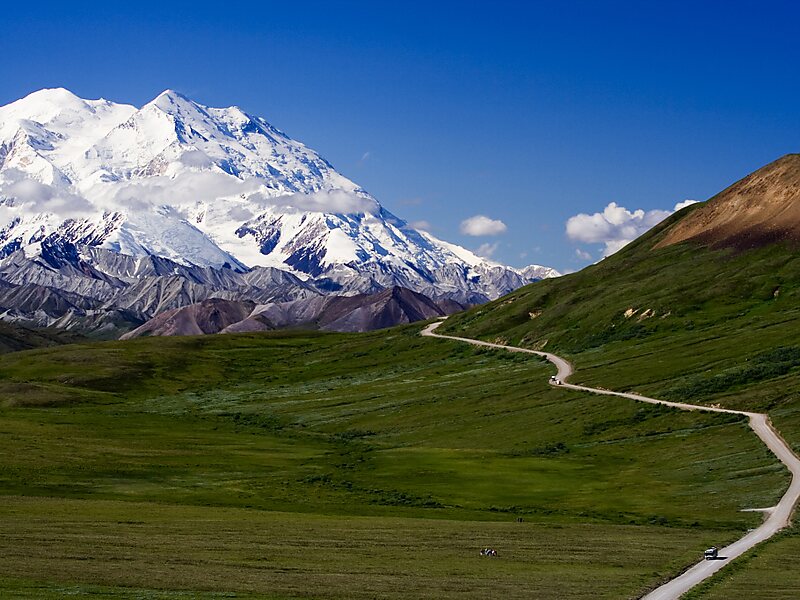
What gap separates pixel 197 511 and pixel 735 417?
7820cm

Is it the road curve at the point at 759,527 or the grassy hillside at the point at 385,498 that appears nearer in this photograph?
the grassy hillside at the point at 385,498

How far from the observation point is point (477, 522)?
94.2m

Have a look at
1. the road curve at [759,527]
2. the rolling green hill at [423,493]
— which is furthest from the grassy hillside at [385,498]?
the road curve at [759,527]

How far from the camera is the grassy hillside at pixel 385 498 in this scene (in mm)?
60656

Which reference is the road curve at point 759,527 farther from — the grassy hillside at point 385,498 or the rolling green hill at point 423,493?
the grassy hillside at point 385,498

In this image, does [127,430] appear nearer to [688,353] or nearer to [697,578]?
[688,353]

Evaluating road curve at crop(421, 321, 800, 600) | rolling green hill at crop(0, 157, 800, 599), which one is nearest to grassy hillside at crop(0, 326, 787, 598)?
rolling green hill at crop(0, 157, 800, 599)

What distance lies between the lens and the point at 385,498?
4466 inches

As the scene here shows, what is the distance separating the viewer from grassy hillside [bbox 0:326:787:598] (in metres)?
60.7

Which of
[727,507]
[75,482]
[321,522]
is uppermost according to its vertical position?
[75,482]

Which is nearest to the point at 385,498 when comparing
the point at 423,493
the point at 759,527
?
the point at 423,493

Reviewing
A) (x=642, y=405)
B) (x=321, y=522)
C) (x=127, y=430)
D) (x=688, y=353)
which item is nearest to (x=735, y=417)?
(x=642, y=405)

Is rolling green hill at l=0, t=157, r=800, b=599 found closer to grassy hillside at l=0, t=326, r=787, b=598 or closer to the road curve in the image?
grassy hillside at l=0, t=326, r=787, b=598

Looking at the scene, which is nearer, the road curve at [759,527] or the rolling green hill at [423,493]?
the rolling green hill at [423,493]
